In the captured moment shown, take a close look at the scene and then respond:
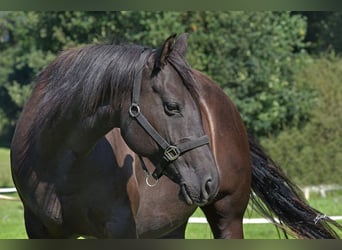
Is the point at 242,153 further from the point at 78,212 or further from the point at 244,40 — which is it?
the point at 244,40

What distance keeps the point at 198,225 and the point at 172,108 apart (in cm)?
562

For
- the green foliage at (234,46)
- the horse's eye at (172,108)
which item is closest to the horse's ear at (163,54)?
the horse's eye at (172,108)

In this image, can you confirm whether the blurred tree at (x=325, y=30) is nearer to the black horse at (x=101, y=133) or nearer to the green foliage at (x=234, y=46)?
the green foliage at (x=234, y=46)

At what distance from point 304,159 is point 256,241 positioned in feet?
40.3

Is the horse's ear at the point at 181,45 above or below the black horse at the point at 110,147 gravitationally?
above

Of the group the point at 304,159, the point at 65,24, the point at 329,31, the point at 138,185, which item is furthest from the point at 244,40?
the point at 138,185

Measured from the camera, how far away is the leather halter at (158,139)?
8.20 feet

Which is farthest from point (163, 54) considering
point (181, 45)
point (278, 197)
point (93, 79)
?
point (278, 197)

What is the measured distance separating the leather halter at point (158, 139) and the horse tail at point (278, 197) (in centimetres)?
203

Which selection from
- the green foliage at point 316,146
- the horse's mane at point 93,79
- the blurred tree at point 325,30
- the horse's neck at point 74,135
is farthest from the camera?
the blurred tree at point 325,30

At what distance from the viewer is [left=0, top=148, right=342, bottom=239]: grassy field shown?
6.87m

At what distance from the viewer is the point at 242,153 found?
416 cm

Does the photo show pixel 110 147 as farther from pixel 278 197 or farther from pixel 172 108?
pixel 278 197

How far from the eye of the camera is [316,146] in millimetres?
13031
